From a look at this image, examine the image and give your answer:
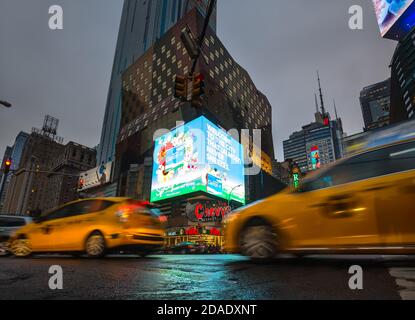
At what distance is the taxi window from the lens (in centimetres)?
371

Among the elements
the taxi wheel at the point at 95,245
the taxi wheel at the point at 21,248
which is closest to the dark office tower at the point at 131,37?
the taxi wheel at the point at 21,248

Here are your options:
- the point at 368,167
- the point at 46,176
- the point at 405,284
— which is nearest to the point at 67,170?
the point at 46,176

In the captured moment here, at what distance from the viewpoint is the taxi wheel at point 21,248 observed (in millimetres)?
7078

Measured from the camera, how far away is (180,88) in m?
9.42

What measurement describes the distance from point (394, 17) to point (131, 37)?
102890 millimetres

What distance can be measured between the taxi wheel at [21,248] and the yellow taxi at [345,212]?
5.64 meters

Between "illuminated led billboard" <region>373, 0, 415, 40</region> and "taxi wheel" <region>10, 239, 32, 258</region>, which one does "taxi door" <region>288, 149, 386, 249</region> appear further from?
"illuminated led billboard" <region>373, 0, 415, 40</region>

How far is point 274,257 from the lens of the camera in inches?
178

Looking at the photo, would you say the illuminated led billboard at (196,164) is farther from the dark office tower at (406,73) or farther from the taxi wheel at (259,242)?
the dark office tower at (406,73)

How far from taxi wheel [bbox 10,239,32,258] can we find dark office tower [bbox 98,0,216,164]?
350ft

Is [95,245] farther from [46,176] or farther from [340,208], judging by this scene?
[46,176]

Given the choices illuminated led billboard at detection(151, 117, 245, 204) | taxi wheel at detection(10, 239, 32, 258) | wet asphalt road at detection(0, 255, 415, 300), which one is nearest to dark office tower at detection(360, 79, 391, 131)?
illuminated led billboard at detection(151, 117, 245, 204)
